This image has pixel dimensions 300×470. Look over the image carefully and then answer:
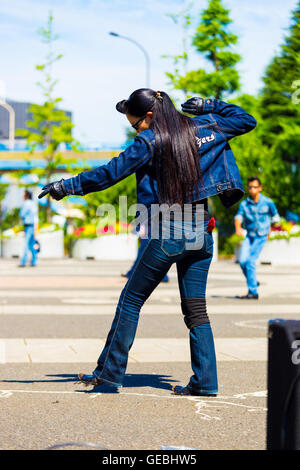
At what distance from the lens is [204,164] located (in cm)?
482

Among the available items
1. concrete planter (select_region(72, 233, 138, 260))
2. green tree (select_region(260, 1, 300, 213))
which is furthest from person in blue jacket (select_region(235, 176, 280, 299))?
concrete planter (select_region(72, 233, 138, 260))

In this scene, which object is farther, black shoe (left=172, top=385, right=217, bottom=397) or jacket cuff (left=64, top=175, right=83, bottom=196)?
black shoe (left=172, top=385, right=217, bottom=397)

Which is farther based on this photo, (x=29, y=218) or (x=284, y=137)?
(x=284, y=137)

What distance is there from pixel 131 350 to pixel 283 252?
19.9 meters

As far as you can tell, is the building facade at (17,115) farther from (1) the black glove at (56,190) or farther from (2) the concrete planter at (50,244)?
(1) the black glove at (56,190)

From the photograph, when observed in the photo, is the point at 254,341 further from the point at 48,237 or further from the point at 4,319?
the point at 48,237

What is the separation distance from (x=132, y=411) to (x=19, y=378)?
1370 mm

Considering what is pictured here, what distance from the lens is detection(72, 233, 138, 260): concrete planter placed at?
29.9 meters

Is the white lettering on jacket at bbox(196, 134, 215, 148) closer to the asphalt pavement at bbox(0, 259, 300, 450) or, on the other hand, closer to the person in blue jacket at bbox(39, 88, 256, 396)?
the person in blue jacket at bbox(39, 88, 256, 396)

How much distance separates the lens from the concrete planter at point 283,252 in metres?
26.5

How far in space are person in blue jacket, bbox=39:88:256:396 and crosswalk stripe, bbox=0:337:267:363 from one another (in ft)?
5.11

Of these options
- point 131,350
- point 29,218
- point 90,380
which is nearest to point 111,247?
point 29,218

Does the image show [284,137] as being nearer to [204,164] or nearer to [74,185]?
[204,164]
